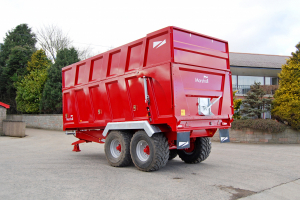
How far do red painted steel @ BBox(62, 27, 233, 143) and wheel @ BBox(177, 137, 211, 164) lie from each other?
1.89ft

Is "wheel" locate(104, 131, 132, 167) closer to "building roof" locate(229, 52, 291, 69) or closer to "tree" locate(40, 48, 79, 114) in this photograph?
"tree" locate(40, 48, 79, 114)

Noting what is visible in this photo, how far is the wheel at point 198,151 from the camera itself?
308 inches

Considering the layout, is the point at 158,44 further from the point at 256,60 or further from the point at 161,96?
the point at 256,60

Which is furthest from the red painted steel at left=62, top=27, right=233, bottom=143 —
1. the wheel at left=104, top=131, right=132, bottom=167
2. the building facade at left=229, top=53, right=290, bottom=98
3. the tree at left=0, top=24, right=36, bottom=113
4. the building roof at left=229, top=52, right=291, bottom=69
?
the tree at left=0, top=24, right=36, bottom=113

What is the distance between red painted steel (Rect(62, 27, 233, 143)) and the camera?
632 cm

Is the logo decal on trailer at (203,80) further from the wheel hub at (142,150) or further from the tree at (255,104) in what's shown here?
the tree at (255,104)

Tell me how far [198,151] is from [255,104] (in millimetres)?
9119

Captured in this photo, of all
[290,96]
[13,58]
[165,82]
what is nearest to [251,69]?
[290,96]

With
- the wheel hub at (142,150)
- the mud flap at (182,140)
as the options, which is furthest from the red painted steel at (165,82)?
the wheel hub at (142,150)

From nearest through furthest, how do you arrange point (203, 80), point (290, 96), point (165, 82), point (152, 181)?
point (152, 181) < point (165, 82) < point (203, 80) < point (290, 96)

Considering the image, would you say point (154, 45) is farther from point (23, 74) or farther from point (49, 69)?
point (23, 74)

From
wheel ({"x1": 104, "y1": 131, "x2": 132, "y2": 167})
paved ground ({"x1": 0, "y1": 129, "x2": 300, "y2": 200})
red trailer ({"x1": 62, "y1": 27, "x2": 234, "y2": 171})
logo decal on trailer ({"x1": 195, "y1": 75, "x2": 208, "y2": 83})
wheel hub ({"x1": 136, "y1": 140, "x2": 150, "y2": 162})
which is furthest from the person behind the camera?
wheel ({"x1": 104, "y1": 131, "x2": 132, "y2": 167})

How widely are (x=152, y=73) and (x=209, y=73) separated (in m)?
1.66

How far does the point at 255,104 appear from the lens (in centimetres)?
1557
